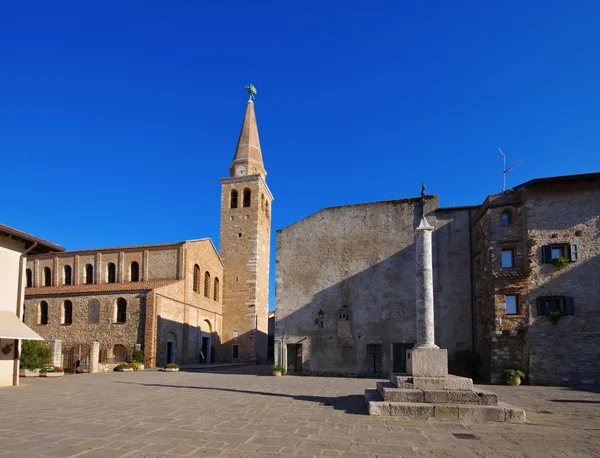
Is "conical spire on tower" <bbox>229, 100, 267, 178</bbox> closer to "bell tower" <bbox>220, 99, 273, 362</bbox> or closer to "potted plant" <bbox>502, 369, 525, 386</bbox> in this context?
"bell tower" <bbox>220, 99, 273, 362</bbox>

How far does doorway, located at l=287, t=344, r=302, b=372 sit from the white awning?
12422 millimetres

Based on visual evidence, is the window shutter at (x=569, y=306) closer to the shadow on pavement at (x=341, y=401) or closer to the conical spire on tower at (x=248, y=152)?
the shadow on pavement at (x=341, y=401)

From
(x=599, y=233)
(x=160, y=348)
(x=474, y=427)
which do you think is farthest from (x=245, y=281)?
(x=474, y=427)

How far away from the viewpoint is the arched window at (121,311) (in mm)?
29622

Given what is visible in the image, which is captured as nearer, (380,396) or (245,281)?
(380,396)

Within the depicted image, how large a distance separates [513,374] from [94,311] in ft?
82.8

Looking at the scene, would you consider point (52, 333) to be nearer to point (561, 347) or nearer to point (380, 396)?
point (380, 396)

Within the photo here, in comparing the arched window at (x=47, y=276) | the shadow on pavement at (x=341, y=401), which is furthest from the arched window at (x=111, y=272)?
the shadow on pavement at (x=341, y=401)

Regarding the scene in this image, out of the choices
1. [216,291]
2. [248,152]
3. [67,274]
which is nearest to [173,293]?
[216,291]

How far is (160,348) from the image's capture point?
29.1 meters

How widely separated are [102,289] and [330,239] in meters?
16.4

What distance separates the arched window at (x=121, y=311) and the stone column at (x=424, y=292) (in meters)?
22.7

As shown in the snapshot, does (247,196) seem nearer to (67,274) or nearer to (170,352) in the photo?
(170,352)

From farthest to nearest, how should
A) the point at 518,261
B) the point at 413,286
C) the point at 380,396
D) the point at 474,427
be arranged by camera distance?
the point at 413,286, the point at 518,261, the point at 380,396, the point at 474,427
